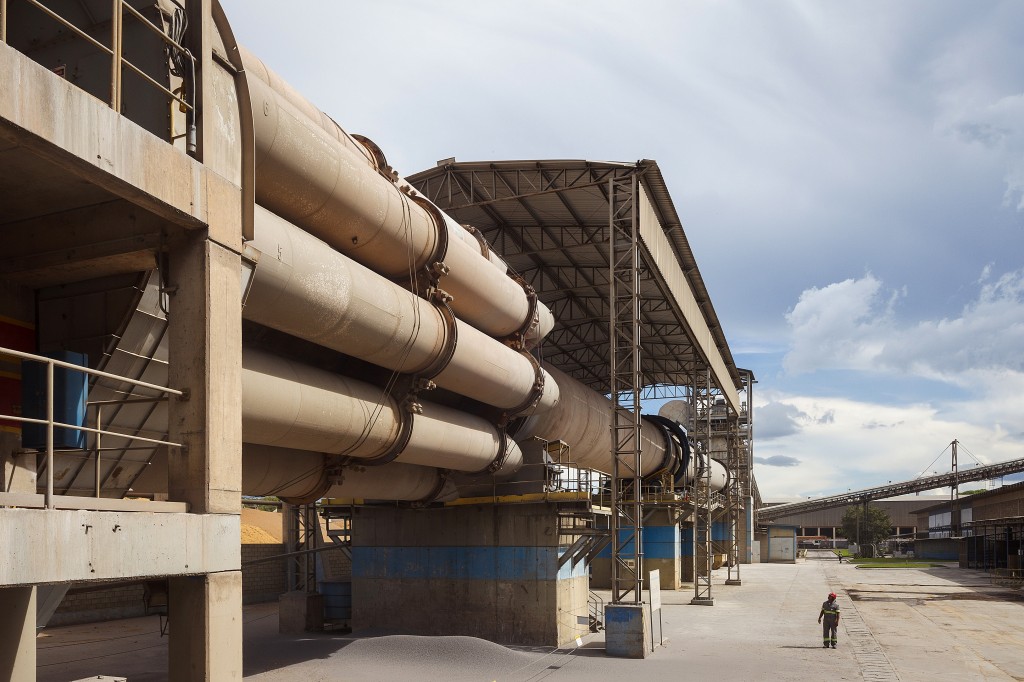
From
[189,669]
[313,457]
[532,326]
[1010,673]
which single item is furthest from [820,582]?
[189,669]

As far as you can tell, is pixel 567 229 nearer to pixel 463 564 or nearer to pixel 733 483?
pixel 463 564

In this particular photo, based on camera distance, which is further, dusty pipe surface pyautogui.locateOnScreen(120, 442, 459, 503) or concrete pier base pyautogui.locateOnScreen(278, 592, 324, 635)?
concrete pier base pyautogui.locateOnScreen(278, 592, 324, 635)

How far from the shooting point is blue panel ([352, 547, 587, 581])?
22422mm

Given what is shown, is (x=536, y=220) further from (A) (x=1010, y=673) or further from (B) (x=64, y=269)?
(B) (x=64, y=269)

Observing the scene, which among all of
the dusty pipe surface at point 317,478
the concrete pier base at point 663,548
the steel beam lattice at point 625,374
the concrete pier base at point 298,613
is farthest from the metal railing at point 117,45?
the concrete pier base at point 663,548

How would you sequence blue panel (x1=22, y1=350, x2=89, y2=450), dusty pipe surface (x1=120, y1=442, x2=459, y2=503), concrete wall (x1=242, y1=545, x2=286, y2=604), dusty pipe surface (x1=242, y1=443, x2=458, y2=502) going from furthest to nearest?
concrete wall (x1=242, y1=545, x2=286, y2=604) → dusty pipe surface (x1=242, y1=443, x2=458, y2=502) → dusty pipe surface (x1=120, y1=442, x2=459, y2=503) → blue panel (x1=22, y1=350, x2=89, y2=450)

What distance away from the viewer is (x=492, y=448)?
819 inches

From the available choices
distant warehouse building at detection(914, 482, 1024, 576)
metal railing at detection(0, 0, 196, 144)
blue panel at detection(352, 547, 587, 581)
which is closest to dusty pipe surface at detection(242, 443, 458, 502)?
blue panel at detection(352, 547, 587, 581)

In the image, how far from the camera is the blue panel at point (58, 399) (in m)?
8.05

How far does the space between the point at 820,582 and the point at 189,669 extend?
1791 inches

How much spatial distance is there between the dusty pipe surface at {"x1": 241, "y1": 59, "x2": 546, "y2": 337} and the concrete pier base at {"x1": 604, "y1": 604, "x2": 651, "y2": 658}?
25.7ft

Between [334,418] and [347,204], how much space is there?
11.3 feet

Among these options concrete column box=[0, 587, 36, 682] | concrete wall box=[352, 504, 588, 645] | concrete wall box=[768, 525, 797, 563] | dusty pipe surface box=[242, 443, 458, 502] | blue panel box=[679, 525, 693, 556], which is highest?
dusty pipe surface box=[242, 443, 458, 502]

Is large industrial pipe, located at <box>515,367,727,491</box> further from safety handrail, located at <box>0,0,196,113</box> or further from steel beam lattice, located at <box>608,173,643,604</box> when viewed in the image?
safety handrail, located at <box>0,0,196,113</box>
